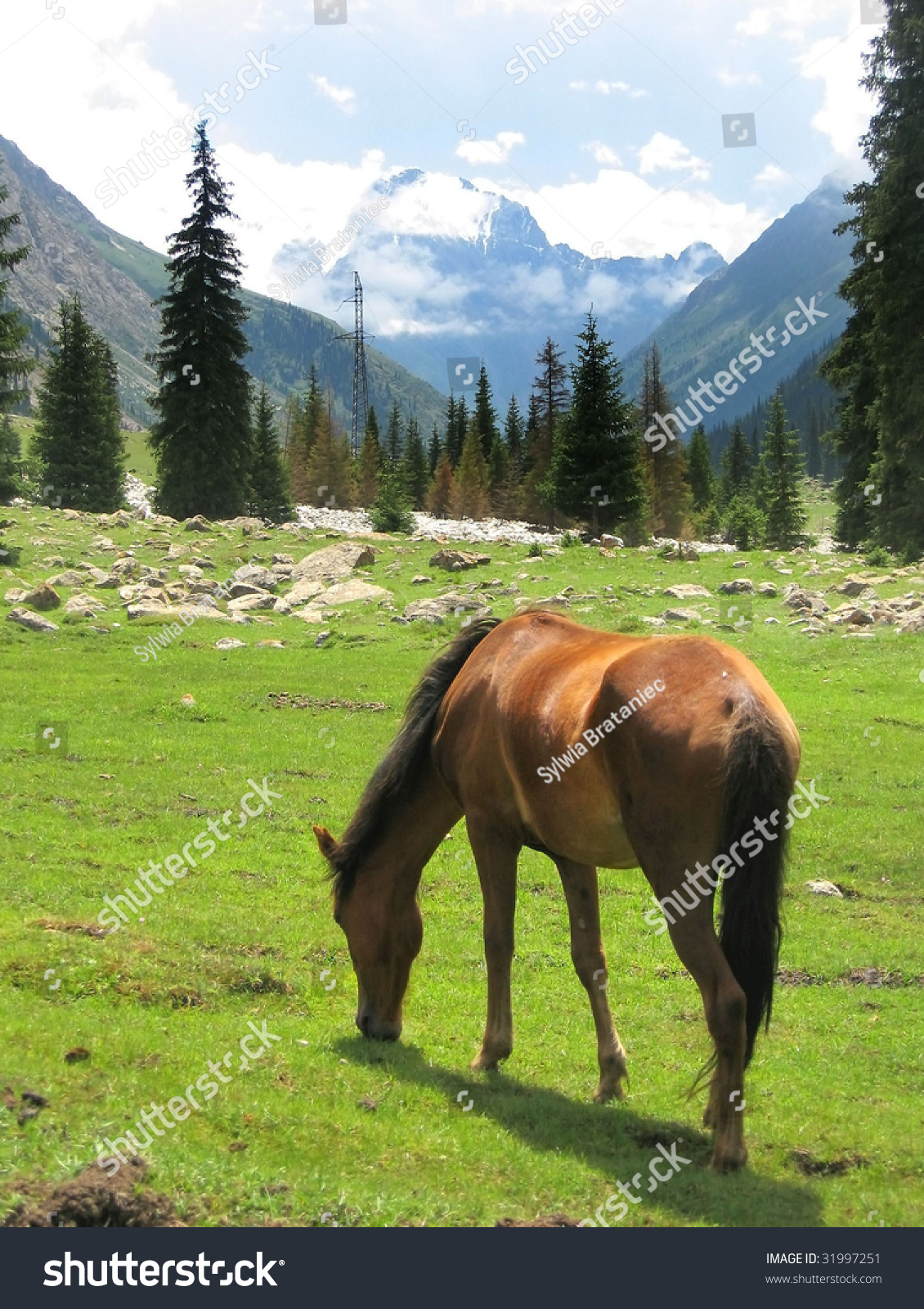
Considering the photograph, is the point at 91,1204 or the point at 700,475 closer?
the point at 91,1204

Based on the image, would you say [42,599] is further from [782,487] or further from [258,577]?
[782,487]

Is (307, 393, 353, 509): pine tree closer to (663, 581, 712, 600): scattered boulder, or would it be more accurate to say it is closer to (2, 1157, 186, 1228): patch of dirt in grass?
(663, 581, 712, 600): scattered boulder

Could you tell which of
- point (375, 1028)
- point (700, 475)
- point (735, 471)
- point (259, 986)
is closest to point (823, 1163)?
point (375, 1028)

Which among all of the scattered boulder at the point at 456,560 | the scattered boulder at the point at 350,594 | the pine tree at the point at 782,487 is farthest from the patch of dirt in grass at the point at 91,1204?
the pine tree at the point at 782,487

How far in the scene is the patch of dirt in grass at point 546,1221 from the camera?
194 inches

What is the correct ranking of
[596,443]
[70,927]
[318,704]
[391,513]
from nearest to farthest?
1. [70,927]
2. [318,704]
3. [391,513]
4. [596,443]

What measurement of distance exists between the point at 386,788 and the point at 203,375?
144 ft

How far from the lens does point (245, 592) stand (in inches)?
1150

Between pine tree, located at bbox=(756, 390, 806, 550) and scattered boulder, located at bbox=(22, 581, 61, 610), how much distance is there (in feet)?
159

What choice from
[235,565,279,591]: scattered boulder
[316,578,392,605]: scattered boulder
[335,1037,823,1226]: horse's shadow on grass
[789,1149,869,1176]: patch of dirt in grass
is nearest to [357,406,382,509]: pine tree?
[235,565,279,591]: scattered boulder

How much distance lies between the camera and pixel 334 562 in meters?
32.2

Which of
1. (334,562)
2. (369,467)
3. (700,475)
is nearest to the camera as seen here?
(334,562)

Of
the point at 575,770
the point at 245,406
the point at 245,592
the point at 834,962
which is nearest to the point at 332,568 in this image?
the point at 245,592

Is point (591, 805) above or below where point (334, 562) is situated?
below
